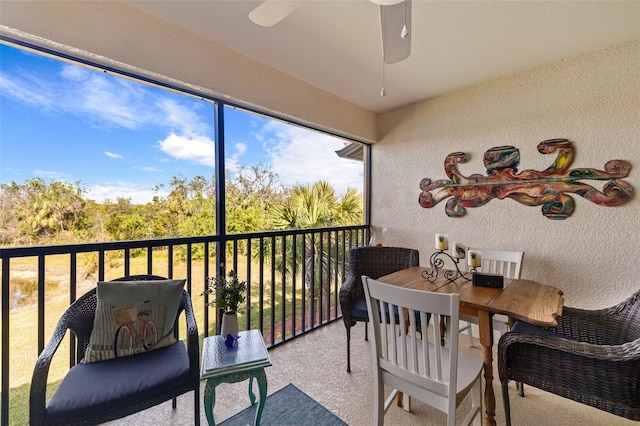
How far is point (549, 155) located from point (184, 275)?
10.9 ft

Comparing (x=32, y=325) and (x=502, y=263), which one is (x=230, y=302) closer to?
(x=32, y=325)

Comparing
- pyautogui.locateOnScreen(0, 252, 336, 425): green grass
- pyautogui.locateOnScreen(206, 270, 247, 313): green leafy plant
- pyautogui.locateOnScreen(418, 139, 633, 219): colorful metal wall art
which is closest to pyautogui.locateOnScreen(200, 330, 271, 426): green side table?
pyautogui.locateOnScreen(206, 270, 247, 313): green leafy plant

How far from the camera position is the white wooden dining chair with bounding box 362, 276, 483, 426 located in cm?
108

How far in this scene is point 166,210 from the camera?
6.38 ft

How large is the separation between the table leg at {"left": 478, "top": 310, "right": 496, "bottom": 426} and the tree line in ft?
6.39

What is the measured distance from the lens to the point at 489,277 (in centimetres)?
174

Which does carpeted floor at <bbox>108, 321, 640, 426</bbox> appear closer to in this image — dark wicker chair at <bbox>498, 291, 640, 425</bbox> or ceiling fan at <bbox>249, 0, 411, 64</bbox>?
dark wicker chair at <bbox>498, 291, 640, 425</bbox>

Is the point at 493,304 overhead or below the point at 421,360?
overhead

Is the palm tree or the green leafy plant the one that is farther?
the palm tree

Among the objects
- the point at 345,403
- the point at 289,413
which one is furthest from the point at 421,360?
the point at 289,413

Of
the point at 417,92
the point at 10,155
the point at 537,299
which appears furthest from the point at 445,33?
the point at 10,155

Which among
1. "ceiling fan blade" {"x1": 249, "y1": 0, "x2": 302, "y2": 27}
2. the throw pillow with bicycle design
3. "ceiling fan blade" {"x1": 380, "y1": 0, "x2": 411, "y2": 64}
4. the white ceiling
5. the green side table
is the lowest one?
the green side table

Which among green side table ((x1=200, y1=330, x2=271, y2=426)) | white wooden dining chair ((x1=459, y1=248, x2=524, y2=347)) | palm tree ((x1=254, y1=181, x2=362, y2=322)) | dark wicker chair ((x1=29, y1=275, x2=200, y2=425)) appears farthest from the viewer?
palm tree ((x1=254, y1=181, x2=362, y2=322))

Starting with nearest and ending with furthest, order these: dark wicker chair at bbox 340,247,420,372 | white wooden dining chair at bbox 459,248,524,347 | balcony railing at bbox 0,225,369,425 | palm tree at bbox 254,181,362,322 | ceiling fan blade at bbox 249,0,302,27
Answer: ceiling fan blade at bbox 249,0,302,27
balcony railing at bbox 0,225,369,425
white wooden dining chair at bbox 459,248,524,347
dark wicker chair at bbox 340,247,420,372
palm tree at bbox 254,181,362,322
